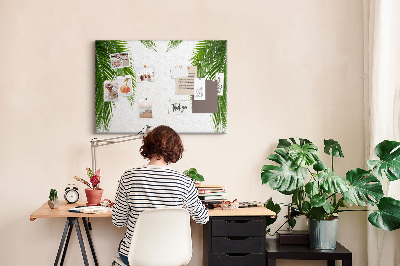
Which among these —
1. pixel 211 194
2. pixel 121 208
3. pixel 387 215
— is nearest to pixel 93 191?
pixel 211 194

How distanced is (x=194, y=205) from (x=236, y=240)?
28.6 inches

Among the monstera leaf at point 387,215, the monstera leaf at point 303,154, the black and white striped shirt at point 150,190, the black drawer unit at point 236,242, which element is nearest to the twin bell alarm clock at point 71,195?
the black drawer unit at point 236,242

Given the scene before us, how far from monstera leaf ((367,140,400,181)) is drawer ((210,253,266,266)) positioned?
0.96 m

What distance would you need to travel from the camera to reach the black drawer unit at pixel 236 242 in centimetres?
321

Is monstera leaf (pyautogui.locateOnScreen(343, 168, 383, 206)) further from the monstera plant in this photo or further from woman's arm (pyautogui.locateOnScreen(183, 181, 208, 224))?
woman's arm (pyautogui.locateOnScreen(183, 181, 208, 224))

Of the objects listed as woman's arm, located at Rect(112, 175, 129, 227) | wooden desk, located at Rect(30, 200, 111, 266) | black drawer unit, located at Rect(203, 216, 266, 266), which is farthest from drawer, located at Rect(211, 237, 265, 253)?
woman's arm, located at Rect(112, 175, 129, 227)

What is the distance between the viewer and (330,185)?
3238 millimetres

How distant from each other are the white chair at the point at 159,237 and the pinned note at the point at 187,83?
1510 millimetres

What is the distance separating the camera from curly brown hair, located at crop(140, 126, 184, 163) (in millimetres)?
2549

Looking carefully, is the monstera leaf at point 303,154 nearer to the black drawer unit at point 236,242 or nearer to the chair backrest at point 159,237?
the black drawer unit at point 236,242

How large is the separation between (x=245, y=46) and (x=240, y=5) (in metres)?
0.32

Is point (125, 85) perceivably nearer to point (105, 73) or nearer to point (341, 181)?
point (105, 73)

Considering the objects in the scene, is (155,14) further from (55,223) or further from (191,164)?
(55,223)

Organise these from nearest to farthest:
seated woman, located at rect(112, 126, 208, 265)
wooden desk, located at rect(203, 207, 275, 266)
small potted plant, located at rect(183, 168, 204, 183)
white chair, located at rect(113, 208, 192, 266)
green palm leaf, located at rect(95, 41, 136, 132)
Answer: white chair, located at rect(113, 208, 192, 266) → seated woman, located at rect(112, 126, 208, 265) → wooden desk, located at rect(203, 207, 275, 266) → small potted plant, located at rect(183, 168, 204, 183) → green palm leaf, located at rect(95, 41, 136, 132)
